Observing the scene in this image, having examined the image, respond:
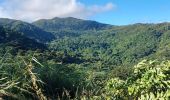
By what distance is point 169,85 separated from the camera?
398 centimetres

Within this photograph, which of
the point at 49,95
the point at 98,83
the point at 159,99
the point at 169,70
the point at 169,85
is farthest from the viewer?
the point at 98,83

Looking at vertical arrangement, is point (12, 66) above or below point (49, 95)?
above

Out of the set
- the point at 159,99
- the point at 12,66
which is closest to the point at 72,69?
the point at 12,66

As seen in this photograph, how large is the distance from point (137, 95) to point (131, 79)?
212mm

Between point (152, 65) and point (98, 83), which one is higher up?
point (152, 65)

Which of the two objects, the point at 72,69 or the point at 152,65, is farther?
the point at 72,69

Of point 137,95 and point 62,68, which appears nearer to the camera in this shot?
point 137,95

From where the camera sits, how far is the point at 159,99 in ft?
11.8

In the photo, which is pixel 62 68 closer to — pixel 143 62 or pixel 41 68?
pixel 41 68

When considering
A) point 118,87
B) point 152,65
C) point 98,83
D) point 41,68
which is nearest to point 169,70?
point 152,65

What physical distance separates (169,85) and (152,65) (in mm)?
493

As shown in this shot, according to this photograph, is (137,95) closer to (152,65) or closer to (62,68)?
(152,65)

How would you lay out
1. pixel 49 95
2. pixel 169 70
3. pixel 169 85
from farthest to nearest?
pixel 49 95 → pixel 169 70 → pixel 169 85

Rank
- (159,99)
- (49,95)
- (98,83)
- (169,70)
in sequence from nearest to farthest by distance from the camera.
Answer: (159,99) < (169,70) < (49,95) < (98,83)
